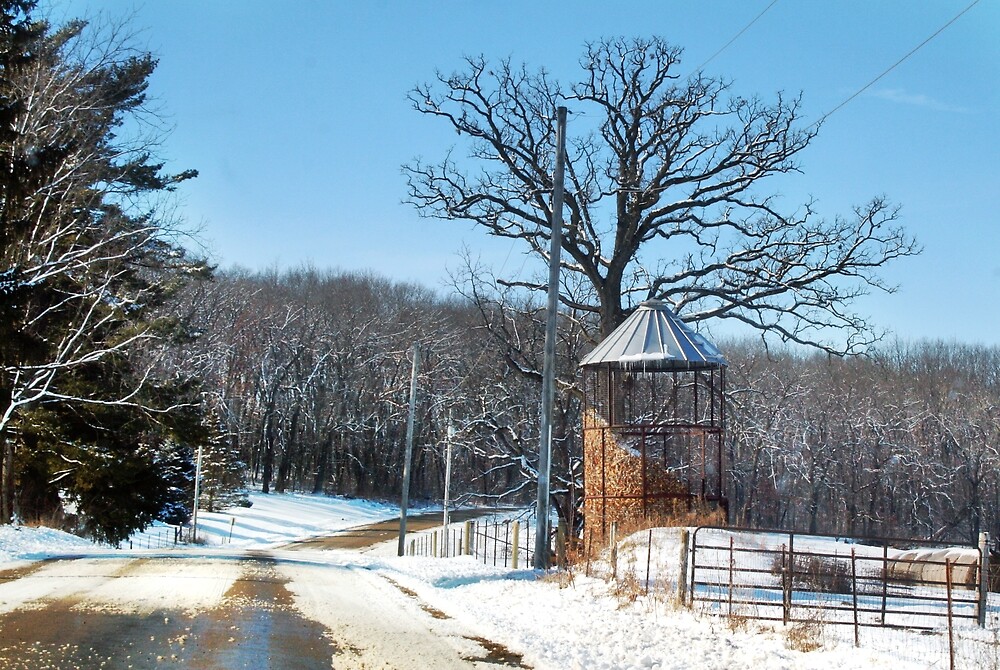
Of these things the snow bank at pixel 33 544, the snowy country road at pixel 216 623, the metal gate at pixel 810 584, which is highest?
the metal gate at pixel 810 584

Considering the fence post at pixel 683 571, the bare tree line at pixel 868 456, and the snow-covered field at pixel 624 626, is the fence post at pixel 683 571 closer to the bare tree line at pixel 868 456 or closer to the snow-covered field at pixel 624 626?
the snow-covered field at pixel 624 626

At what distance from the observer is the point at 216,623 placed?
10781 mm

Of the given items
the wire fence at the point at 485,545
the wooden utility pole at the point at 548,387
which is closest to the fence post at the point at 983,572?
the wooden utility pole at the point at 548,387

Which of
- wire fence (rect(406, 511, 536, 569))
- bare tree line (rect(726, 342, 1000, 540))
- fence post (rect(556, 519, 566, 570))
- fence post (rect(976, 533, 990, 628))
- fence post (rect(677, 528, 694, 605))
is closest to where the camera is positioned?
fence post (rect(677, 528, 694, 605))

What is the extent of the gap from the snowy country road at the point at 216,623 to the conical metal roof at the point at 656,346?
8.08 m

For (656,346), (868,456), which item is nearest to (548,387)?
(656,346)

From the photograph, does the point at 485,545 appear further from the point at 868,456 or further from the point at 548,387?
the point at 868,456

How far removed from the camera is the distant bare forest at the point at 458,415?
218ft

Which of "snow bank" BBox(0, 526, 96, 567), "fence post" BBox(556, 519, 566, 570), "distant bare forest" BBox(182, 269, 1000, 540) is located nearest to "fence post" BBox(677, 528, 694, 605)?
"fence post" BBox(556, 519, 566, 570)

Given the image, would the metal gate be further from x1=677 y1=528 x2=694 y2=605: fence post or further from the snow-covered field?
the snow-covered field

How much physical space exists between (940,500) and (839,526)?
24.8ft

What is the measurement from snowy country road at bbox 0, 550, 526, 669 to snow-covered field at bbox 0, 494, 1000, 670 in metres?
0.46

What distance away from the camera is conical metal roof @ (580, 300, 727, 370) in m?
21.7

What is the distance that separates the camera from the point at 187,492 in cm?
4541
